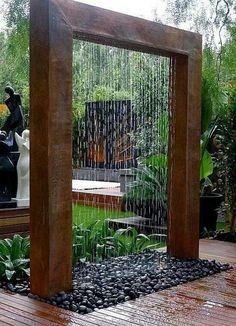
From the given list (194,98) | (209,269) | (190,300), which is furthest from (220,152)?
(190,300)

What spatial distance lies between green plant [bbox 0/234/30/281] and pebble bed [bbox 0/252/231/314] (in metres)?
0.09

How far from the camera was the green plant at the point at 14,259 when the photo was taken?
167 inches

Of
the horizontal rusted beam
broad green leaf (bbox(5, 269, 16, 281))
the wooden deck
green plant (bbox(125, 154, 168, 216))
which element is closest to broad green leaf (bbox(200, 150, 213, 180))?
green plant (bbox(125, 154, 168, 216))

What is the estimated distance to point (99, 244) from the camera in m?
5.13

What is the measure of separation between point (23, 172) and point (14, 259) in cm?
275

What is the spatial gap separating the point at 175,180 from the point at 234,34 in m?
4.29

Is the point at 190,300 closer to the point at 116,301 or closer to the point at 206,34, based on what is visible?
the point at 116,301

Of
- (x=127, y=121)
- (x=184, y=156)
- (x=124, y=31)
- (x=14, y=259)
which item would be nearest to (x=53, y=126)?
(x=124, y=31)

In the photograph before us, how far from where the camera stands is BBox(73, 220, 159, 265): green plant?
16.3 ft

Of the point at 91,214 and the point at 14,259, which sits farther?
the point at 91,214

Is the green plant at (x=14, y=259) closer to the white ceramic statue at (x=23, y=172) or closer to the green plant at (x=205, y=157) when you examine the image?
the white ceramic statue at (x=23, y=172)

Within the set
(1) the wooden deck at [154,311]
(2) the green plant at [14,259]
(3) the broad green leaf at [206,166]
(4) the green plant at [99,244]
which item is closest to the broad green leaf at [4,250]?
(2) the green plant at [14,259]

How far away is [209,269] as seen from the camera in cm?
473

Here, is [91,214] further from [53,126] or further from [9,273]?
[53,126]
